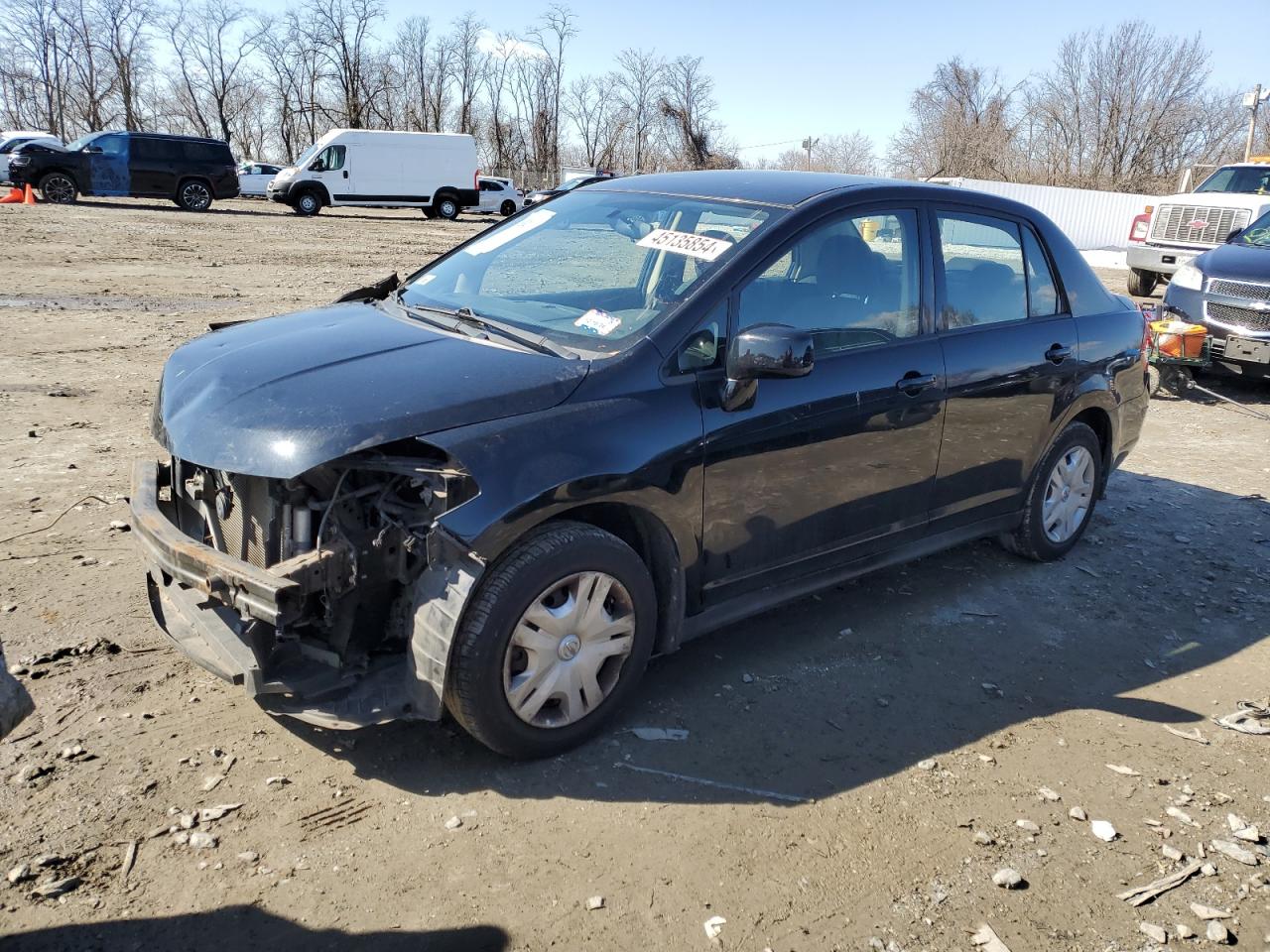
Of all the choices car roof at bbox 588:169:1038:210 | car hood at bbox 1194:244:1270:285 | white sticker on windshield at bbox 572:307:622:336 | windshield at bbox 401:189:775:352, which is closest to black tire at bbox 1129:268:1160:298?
car hood at bbox 1194:244:1270:285

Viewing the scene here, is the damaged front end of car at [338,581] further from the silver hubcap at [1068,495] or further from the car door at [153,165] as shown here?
the car door at [153,165]

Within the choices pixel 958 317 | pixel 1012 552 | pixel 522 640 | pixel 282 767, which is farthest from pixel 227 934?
pixel 1012 552

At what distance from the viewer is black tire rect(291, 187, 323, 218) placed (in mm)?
30750

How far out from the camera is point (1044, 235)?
5.11m

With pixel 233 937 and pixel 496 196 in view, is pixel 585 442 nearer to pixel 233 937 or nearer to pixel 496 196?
pixel 233 937

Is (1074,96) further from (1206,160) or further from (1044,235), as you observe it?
(1044,235)

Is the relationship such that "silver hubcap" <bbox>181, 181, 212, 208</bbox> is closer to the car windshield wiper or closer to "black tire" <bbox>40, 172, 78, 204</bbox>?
"black tire" <bbox>40, 172, 78, 204</bbox>

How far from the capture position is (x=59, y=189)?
26781 mm

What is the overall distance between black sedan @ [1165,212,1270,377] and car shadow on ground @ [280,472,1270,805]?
453 cm

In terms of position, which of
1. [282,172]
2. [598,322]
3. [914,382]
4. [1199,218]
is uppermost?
[282,172]

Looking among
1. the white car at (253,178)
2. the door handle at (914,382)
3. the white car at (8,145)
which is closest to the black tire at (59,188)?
the white car at (8,145)

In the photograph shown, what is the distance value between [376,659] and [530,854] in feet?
2.58

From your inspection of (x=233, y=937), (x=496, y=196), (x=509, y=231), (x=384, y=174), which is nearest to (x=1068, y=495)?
(x=509, y=231)

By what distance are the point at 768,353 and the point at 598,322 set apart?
0.65 meters
